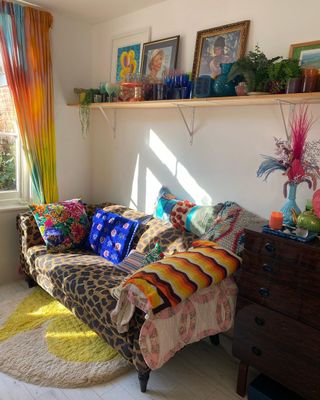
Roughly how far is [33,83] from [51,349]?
6.97 feet

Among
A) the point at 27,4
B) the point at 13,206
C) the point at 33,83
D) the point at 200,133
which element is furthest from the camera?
the point at 13,206

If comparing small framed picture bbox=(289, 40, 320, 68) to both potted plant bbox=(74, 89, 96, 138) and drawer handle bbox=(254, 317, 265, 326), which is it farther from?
potted plant bbox=(74, 89, 96, 138)

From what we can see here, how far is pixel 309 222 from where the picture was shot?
1619 mm

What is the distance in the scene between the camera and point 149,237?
2484 millimetres

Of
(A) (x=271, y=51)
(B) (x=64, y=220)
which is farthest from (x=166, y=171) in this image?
(A) (x=271, y=51)

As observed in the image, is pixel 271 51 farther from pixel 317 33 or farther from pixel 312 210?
pixel 312 210

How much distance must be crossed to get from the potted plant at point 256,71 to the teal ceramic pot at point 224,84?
10 centimetres

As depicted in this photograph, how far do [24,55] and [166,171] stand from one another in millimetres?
1530

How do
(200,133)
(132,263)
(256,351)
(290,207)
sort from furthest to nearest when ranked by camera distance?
(200,133) < (132,263) < (290,207) < (256,351)

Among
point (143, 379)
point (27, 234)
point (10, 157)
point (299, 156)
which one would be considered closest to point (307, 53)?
point (299, 156)

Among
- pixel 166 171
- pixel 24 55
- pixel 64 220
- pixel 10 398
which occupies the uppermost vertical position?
pixel 24 55

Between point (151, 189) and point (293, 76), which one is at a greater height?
point (293, 76)

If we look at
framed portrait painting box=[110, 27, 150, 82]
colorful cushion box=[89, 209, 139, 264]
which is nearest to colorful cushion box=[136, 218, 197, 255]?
colorful cushion box=[89, 209, 139, 264]

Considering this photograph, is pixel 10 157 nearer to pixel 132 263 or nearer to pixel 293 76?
pixel 132 263
